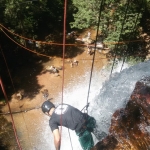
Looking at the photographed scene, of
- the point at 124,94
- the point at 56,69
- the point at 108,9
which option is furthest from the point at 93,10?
the point at 124,94

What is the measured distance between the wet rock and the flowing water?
27.3 inches

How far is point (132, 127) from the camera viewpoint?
4555 millimetres

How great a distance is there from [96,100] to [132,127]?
2963mm

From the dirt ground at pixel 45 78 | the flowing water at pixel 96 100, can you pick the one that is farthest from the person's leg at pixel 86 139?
the dirt ground at pixel 45 78

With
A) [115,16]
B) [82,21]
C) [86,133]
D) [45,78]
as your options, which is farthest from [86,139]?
[82,21]

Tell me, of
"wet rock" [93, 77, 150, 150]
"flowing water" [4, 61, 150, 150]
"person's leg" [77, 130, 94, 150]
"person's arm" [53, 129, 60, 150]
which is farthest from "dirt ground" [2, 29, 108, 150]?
"wet rock" [93, 77, 150, 150]

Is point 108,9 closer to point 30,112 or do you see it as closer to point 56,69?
point 56,69

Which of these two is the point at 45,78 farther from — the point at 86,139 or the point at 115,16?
the point at 86,139

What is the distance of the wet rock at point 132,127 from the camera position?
164 inches

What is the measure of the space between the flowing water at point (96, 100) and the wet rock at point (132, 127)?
0.69 meters

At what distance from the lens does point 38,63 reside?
12117mm

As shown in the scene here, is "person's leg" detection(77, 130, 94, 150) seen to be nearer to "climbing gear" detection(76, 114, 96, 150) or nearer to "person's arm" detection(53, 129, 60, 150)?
"climbing gear" detection(76, 114, 96, 150)

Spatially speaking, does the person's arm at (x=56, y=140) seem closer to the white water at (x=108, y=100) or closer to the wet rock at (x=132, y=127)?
the wet rock at (x=132, y=127)

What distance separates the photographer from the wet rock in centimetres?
416
